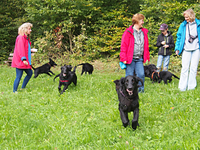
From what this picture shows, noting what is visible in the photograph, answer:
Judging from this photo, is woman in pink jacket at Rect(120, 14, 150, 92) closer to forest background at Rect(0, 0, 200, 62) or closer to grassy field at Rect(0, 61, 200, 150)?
grassy field at Rect(0, 61, 200, 150)

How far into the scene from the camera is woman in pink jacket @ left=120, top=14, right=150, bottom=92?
521cm

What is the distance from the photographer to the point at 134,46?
535cm

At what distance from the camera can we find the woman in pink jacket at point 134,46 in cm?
521

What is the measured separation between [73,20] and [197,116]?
14596 mm

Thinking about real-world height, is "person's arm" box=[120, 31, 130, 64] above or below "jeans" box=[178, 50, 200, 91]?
above

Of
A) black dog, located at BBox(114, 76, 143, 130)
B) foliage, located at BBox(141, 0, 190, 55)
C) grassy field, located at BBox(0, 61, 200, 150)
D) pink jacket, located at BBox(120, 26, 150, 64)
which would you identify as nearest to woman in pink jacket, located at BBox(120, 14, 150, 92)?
pink jacket, located at BBox(120, 26, 150, 64)

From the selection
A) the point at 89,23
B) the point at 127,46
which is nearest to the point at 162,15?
the point at 89,23

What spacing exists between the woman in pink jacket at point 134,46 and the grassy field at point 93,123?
0.96 meters

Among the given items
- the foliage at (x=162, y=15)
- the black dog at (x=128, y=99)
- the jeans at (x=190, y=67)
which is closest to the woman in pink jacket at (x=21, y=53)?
the black dog at (x=128, y=99)

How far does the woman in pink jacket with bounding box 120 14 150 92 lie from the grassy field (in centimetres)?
96

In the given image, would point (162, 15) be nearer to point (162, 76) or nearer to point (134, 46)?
point (162, 76)

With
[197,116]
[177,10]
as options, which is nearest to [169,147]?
[197,116]

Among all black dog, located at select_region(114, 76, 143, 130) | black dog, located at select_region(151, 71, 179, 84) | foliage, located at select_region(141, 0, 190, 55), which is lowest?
black dog, located at select_region(151, 71, 179, 84)

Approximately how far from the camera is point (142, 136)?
2969 mm
